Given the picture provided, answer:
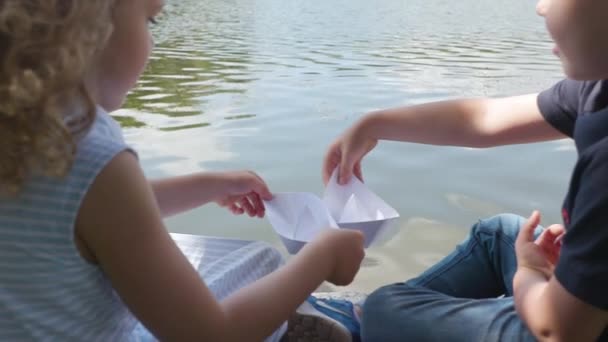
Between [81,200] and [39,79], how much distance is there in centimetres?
13

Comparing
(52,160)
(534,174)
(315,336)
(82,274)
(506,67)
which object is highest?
(52,160)

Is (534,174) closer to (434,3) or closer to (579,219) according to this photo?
(579,219)

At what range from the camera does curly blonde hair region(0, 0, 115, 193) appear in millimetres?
660

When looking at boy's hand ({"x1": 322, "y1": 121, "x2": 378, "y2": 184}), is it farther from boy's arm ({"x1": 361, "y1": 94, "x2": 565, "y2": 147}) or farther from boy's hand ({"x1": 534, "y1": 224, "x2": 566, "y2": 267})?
boy's hand ({"x1": 534, "y1": 224, "x2": 566, "y2": 267})

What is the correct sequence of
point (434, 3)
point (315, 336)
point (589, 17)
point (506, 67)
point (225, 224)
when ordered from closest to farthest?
point (589, 17) → point (315, 336) → point (225, 224) → point (506, 67) → point (434, 3)

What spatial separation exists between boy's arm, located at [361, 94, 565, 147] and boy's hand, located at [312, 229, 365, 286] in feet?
1.54

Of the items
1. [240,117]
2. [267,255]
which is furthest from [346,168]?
[240,117]

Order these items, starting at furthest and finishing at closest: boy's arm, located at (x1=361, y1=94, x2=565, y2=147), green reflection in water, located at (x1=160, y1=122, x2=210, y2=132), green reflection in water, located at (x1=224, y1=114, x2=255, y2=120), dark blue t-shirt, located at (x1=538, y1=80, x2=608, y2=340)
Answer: green reflection in water, located at (x1=224, y1=114, x2=255, y2=120) → green reflection in water, located at (x1=160, y1=122, x2=210, y2=132) → boy's arm, located at (x1=361, y1=94, x2=565, y2=147) → dark blue t-shirt, located at (x1=538, y1=80, x2=608, y2=340)

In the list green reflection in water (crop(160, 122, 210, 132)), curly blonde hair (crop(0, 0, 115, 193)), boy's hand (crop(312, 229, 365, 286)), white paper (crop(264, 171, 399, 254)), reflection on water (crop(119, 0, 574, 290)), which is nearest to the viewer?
curly blonde hair (crop(0, 0, 115, 193))

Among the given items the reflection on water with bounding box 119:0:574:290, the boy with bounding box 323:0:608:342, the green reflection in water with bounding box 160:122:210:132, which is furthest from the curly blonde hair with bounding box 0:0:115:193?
the green reflection in water with bounding box 160:122:210:132

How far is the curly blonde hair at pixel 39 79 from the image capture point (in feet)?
2.16

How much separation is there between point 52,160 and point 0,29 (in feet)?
0.43

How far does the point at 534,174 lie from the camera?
2205 mm

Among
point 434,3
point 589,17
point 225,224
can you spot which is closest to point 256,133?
point 225,224
